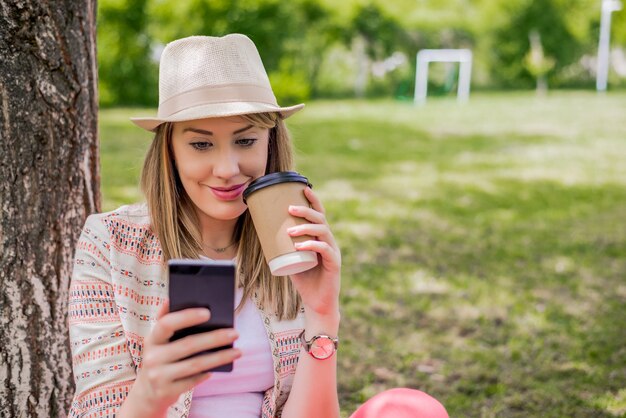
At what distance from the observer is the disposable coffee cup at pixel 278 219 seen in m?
1.56

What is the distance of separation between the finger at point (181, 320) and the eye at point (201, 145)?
0.64m

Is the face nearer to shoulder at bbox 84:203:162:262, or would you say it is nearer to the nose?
the nose

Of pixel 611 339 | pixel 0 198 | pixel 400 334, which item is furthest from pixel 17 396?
pixel 611 339

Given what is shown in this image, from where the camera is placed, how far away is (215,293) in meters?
1.25

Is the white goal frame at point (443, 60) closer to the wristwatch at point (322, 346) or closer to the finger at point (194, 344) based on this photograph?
the wristwatch at point (322, 346)

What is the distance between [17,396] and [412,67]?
17.3 m

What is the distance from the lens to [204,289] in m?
1.25

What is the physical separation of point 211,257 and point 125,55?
474 inches

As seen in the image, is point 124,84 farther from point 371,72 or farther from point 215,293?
point 215,293

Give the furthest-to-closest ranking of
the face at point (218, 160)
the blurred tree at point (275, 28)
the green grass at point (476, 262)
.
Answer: the blurred tree at point (275, 28) → the green grass at point (476, 262) → the face at point (218, 160)

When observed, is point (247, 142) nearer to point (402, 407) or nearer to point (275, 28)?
point (402, 407)

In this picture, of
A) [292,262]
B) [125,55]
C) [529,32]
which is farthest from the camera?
[529,32]

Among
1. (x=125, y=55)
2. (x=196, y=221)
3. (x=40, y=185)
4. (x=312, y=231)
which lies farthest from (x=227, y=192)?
(x=125, y=55)

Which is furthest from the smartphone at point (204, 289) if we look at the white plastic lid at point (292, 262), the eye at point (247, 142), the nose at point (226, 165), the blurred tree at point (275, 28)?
the blurred tree at point (275, 28)
